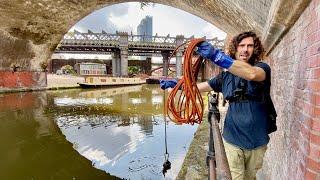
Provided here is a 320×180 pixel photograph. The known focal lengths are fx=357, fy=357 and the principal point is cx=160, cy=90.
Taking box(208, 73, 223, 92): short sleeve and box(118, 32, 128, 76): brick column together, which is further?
box(118, 32, 128, 76): brick column

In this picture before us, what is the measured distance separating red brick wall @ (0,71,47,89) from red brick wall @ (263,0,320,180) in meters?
20.4

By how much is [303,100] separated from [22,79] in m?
22.2

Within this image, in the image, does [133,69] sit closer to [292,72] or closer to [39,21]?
[39,21]

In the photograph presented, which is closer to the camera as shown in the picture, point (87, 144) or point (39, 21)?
point (87, 144)

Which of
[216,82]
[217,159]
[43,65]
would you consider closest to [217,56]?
[216,82]

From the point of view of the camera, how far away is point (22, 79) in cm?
2247

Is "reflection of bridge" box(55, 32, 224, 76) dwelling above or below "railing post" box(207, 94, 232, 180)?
above

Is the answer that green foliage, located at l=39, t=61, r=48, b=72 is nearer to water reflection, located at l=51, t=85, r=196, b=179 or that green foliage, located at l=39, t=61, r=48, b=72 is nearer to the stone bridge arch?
water reflection, located at l=51, t=85, r=196, b=179

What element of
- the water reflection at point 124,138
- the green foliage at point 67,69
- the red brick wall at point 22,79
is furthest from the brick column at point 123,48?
the water reflection at point 124,138

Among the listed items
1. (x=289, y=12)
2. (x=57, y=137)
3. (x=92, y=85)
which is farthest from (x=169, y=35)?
(x=289, y=12)

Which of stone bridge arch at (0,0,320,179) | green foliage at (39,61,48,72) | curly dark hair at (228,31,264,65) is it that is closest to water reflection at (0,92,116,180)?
stone bridge arch at (0,0,320,179)

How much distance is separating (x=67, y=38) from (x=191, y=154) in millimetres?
32570

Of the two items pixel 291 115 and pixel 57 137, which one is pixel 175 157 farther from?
pixel 291 115

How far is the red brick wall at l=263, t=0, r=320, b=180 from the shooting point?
2.07m
